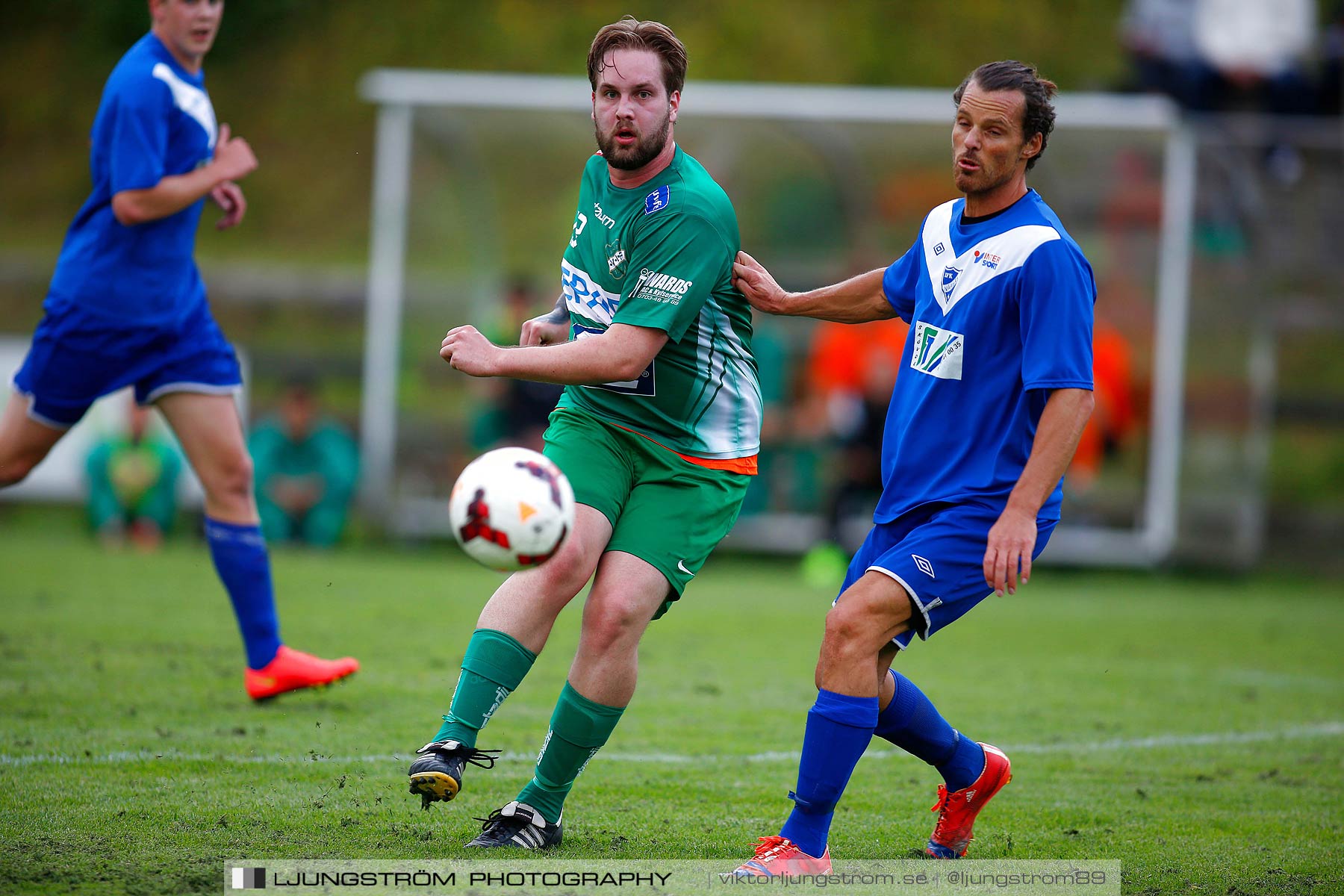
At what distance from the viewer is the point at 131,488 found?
512 inches

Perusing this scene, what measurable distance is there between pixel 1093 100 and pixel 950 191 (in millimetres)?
1921

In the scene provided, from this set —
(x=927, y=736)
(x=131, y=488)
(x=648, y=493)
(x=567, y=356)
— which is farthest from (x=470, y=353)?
(x=131, y=488)

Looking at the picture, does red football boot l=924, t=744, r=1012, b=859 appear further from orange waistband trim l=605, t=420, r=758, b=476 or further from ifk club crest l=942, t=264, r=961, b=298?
ifk club crest l=942, t=264, r=961, b=298

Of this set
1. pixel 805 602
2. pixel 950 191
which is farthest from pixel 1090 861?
pixel 950 191

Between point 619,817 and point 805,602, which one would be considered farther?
point 805,602

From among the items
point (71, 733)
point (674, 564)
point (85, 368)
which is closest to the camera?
point (674, 564)

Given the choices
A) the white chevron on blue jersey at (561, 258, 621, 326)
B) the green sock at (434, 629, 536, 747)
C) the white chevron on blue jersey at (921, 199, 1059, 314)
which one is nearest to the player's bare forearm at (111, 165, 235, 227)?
the white chevron on blue jersey at (561, 258, 621, 326)

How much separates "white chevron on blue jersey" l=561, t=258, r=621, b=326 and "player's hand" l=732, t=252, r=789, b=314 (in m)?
0.38

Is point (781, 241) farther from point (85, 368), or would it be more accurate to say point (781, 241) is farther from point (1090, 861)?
point (1090, 861)

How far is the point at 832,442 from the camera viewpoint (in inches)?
524

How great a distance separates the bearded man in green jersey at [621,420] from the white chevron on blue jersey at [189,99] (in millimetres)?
2030

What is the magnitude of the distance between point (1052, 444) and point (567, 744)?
61.2 inches

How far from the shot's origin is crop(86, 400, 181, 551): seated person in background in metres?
13.0

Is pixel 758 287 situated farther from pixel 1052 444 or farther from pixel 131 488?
pixel 131 488
